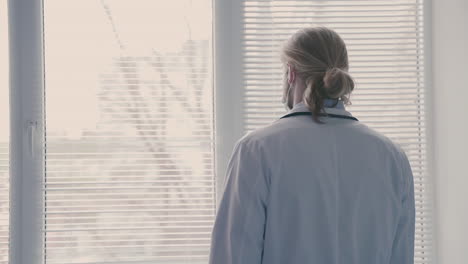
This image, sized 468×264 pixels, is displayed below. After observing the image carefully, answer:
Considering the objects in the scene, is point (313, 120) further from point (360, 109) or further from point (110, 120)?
point (110, 120)

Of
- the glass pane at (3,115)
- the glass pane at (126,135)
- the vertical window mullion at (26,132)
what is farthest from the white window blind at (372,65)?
the glass pane at (3,115)

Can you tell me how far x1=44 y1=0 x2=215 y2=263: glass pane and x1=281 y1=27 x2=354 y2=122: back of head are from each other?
0.83 meters

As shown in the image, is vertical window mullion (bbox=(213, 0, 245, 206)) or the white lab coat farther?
vertical window mullion (bbox=(213, 0, 245, 206))

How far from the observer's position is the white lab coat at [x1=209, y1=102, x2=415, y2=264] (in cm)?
120

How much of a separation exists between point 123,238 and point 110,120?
504mm

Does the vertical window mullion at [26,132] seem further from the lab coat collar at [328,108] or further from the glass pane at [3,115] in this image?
the lab coat collar at [328,108]

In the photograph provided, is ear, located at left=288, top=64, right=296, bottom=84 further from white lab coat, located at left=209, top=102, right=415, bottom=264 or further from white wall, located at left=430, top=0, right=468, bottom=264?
white wall, located at left=430, top=0, right=468, bottom=264

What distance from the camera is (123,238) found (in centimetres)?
196

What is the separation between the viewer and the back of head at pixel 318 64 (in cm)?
120

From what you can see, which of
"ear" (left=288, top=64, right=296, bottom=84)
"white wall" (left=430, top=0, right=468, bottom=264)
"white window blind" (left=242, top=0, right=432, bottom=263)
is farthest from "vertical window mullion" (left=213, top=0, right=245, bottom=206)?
"white wall" (left=430, top=0, right=468, bottom=264)

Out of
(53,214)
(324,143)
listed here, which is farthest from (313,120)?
(53,214)

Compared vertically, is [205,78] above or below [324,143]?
above

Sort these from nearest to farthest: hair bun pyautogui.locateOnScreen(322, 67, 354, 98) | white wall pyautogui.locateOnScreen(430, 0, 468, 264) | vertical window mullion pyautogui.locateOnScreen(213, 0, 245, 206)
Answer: hair bun pyautogui.locateOnScreen(322, 67, 354, 98) < white wall pyautogui.locateOnScreen(430, 0, 468, 264) < vertical window mullion pyautogui.locateOnScreen(213, 0, 245, 206)

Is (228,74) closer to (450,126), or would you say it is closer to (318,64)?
(318,64)
